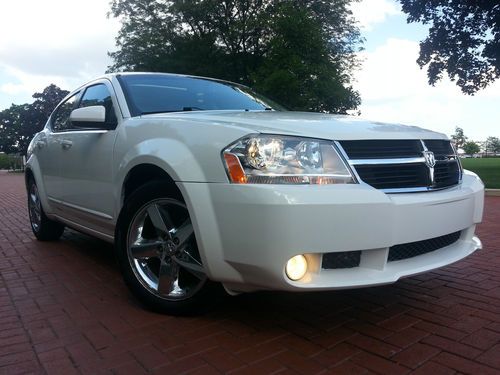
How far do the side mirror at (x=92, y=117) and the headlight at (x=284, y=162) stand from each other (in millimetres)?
1351

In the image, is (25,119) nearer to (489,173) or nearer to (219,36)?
(219,36)

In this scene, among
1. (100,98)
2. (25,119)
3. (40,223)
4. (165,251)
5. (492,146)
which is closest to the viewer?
(165,251)

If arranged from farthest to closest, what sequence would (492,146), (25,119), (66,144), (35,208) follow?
(492,146) < (25,119) < (35,208) < (66,144)

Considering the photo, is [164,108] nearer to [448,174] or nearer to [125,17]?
[448,174]

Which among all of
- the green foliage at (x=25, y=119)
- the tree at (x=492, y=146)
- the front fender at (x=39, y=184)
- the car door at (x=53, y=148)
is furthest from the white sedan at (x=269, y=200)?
the tree at (x=492, y=146)

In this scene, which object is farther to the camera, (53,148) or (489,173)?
(489,173)

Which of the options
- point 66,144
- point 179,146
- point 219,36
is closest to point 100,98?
point 66,144

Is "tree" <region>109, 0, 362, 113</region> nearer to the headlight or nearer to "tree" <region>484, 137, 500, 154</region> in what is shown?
the headlight

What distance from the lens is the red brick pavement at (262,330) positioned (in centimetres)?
232

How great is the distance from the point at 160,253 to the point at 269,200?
3.34ft

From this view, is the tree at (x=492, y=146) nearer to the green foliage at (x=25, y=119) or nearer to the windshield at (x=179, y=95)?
the green foliage at (x=25, y=119)

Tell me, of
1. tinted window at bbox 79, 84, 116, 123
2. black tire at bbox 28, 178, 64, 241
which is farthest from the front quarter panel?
black tire at bbox 28, 178, 64, 241

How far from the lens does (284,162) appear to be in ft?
7.98

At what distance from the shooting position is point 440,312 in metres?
2.99
